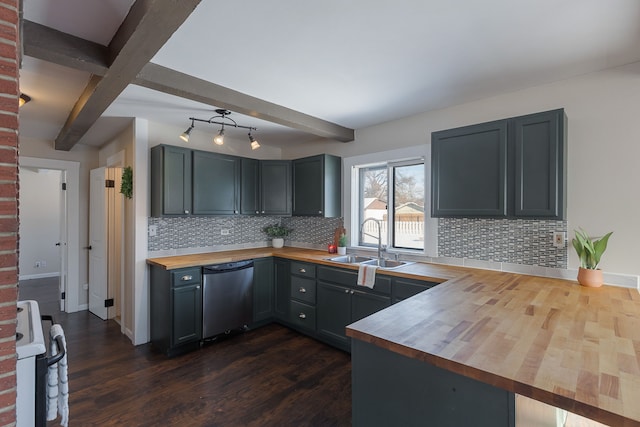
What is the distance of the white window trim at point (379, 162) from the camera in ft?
9.98

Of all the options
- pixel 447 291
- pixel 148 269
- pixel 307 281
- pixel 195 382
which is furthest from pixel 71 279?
pixel 447 291

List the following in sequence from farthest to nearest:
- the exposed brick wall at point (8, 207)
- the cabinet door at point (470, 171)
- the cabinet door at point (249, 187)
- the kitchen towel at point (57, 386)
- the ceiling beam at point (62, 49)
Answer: the cabinet door at point (249, 187) → the cabinet door at point (470, 171) → the ceiling beam at point (62, 49) → the kitchen towel at point (57, 386) → the exposed brick wall at point (8, 207)

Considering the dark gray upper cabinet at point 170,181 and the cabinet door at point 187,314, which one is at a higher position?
the dark gray upper cabinet at point 170,181

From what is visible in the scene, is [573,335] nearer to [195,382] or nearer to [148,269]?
[195,382]

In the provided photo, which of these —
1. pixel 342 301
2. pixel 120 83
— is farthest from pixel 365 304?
pixel 120 83

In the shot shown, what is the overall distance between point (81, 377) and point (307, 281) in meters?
2.14

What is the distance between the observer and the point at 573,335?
4.19ft

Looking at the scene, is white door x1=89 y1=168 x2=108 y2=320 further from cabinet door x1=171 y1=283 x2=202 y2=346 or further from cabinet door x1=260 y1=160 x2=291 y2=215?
cabinet door x1=260 y1=160 x2=291 y2=215

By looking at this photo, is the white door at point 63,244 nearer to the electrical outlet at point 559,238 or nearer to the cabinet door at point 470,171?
the cabinet door at point 470,171

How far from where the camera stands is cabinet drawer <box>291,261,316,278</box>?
3336 millimetres

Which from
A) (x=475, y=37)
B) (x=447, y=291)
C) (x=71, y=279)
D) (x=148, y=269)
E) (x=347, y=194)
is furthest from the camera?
(x=71, y=279)

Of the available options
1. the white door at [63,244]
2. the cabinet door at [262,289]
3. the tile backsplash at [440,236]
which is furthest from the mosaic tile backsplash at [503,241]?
the white door at [63,244]

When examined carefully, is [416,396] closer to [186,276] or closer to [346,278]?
[346,278]

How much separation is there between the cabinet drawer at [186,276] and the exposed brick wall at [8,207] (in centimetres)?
191
